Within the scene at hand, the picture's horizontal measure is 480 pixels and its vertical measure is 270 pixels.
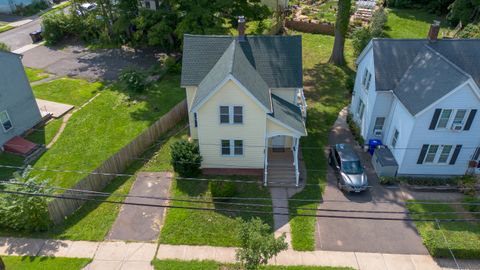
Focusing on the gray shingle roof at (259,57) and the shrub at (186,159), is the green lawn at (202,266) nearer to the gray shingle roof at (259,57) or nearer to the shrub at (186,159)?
the shrub at (186,159)

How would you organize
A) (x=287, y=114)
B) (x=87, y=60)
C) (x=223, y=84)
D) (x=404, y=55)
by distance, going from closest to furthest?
(x=223, y=84) < (x=287, y=114) < (x=404, y=55) < (x=87, y=60)

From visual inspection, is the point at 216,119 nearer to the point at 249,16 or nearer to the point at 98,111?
the point at 98,111

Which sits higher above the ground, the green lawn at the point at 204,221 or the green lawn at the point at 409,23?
the green lawn at the point at 409,23

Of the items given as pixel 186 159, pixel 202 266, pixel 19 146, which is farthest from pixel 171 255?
pixel 19 146

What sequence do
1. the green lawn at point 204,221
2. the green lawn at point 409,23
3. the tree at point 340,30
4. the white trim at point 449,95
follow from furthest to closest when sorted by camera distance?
the green lawn at point 409,23 < the tree at point 340,30 < the white trim at point 449,95 < the green lawn at point 204,221

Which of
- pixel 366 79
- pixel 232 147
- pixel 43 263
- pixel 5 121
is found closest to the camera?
pixel 43 263

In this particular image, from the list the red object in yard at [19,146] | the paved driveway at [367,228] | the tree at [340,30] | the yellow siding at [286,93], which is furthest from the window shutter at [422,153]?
the red object in yard at [19,146]

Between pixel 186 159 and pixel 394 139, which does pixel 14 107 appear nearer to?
pixel 186 159

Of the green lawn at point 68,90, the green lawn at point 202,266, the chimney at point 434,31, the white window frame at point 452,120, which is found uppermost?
the chimney at point 434,31
